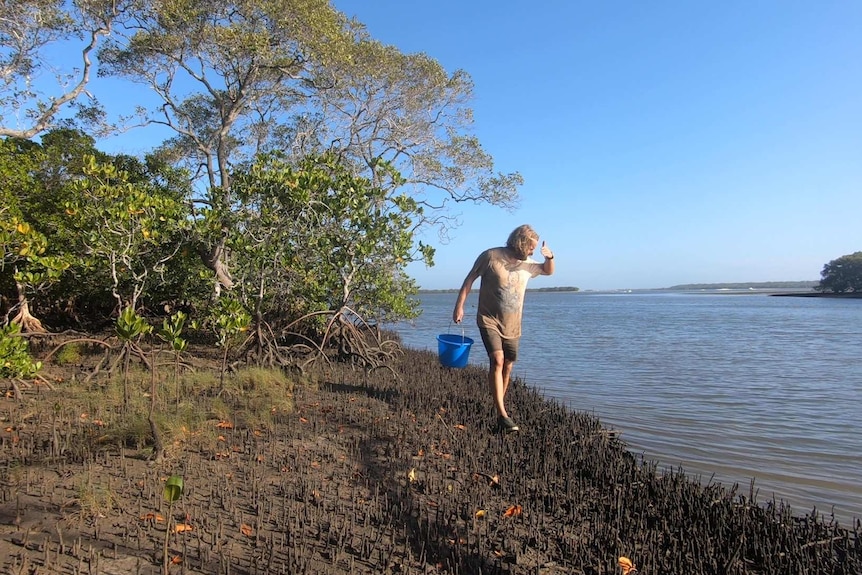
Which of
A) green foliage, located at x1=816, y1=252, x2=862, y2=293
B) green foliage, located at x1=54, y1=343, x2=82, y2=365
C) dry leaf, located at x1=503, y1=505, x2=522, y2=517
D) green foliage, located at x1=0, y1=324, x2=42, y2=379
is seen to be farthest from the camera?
green foliage, located at x1=816, y1=252, x2=862, y2=293

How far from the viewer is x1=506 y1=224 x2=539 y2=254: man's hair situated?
4.71 m

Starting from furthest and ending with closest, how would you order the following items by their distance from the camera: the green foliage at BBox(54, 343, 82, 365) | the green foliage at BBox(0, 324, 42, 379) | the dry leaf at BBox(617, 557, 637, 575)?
the green foliage at BBox(54, 343, 82, 365) → the green foliage at BBox(0, 324, 42, 379) → the dry leaf at BBox(617, 557, 637, 575)

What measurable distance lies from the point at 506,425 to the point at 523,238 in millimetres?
1739

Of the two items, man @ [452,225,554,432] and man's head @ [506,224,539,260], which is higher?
man's head @ [506,224,539,260]

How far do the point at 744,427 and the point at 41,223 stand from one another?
958cm

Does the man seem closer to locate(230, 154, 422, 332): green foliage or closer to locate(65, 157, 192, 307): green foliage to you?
locate(230, 154, 422, 332): green foliage

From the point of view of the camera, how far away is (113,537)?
2482mm

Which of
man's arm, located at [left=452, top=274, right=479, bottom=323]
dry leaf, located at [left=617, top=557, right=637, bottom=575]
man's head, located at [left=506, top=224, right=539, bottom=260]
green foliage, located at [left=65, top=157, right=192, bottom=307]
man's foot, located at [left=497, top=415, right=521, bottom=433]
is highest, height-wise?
green foliage, located at [left=65, top=157, right=192, bottom=307]

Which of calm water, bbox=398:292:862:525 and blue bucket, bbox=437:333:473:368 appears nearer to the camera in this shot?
calm water, bbox=398:292:862:525

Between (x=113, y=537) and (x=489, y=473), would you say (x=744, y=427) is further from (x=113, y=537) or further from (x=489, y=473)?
(x=113, y=537)

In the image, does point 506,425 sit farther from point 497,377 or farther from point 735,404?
point 735,404

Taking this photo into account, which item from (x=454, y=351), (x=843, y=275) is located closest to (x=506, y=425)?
(x=454, y=351)

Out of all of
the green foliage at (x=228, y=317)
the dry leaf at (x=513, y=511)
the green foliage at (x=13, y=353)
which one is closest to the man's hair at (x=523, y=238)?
the dry leaf at (x=513, y=511)

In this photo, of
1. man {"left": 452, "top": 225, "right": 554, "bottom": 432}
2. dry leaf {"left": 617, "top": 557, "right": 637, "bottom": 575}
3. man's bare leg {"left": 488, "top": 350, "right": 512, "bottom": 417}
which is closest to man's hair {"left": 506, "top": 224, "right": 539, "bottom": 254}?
man {"left": 452, "top": 225, "right": 554, "bottom": 432}
